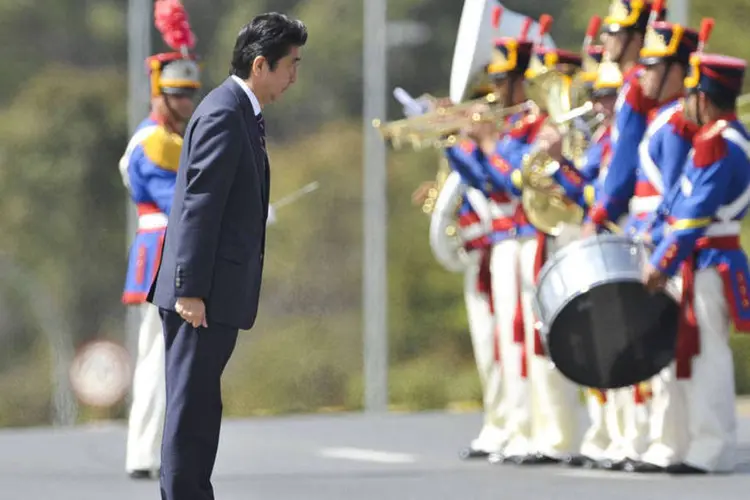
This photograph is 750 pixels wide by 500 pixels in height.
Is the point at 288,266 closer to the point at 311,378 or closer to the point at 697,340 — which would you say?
the point at 311,378

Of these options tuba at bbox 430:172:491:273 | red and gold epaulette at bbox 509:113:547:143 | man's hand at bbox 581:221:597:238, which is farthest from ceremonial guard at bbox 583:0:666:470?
tuba at bbox 430:172:491:273

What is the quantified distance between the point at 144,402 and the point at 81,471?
737 millimetres

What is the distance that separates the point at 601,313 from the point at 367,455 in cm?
243

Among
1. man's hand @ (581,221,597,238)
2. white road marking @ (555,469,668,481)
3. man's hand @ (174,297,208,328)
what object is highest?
man's hand @ (581,221,597,238)

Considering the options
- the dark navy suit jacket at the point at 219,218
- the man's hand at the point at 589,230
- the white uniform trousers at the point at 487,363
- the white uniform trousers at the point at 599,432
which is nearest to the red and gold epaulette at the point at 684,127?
the man's hand at the point at 589,230

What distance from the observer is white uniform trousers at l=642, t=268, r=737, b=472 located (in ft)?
31.8

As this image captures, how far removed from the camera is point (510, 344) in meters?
10.9

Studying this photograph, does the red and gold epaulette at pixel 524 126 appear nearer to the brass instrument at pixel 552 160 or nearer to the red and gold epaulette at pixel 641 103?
the brass instrument at pixel 552 160

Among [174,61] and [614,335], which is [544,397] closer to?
[614,335]

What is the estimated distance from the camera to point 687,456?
9.84m

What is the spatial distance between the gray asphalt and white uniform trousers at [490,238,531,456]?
248 millimetres

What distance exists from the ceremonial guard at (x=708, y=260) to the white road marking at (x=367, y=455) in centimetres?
175

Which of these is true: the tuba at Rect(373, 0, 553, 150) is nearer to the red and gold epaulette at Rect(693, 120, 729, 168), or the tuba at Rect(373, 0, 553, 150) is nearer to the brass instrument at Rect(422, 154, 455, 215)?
the brass instrument at Rect(422, 154, 455, 215)

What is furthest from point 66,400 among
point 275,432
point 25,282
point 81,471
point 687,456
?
point 687,456
